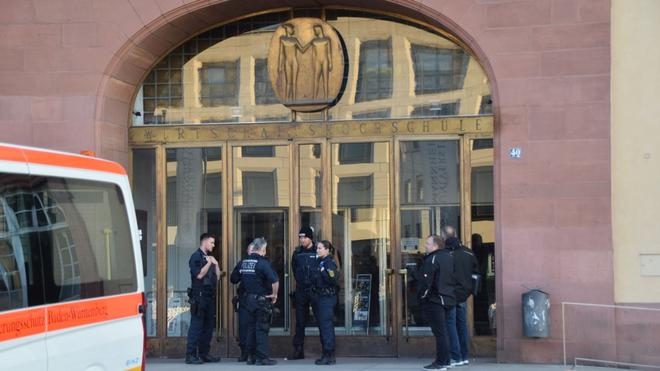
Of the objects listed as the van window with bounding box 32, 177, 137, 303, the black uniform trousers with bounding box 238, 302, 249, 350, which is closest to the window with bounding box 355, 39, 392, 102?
the black uniform trousers with bounding box 238, 302, 249, 350

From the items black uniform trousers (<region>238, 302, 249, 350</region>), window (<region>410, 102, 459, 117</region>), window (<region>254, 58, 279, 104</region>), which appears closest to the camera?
black uniform trousers (<region>238, 302, 249, 350</region>)

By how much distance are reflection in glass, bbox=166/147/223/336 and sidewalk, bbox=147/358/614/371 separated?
1.02 metres

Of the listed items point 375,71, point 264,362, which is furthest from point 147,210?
point 375,71

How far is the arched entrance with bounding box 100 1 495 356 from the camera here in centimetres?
1360

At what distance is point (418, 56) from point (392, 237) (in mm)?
2638

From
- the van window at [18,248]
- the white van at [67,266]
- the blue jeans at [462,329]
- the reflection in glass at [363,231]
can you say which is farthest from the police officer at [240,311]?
the van window at [18,248]

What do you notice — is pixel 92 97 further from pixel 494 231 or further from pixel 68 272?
pixel 68 272

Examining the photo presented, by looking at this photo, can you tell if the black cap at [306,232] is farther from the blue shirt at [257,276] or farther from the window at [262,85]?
the window at [262,85]

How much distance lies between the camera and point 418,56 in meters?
13.8

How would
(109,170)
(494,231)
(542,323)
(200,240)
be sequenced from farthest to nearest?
1. (200,240)
2. (494,231)
3. (542,323)
4. (109,170)

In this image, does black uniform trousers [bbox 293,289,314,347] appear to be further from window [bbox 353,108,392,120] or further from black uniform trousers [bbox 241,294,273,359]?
window [bbox 353,108,392,120]

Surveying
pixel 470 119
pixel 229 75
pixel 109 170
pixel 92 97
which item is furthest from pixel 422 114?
pixel 109 170

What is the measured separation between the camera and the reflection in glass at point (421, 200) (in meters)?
13.6

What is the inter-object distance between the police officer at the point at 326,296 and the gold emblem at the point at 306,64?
7.85 ft
